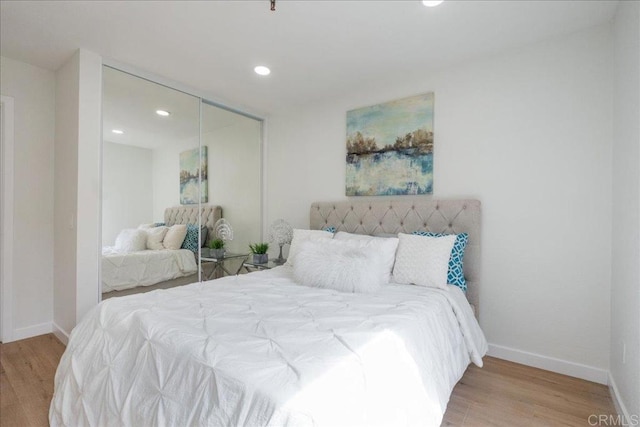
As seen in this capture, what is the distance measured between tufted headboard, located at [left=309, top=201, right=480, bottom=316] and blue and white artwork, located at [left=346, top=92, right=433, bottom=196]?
151 millimetres

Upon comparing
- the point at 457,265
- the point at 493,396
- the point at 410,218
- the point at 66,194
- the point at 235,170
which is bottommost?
the point at 493,396

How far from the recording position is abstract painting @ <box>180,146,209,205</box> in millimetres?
3312

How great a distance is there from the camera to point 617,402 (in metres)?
1.84

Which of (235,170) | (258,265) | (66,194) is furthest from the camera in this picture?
(235,170)

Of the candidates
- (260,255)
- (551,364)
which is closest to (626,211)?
(551,364)

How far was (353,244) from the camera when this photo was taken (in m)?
2.44

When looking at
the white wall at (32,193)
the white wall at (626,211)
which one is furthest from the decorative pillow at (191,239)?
the white wall at (626,211)

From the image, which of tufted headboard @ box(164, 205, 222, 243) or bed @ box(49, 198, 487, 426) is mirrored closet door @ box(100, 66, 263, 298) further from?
bed @ box(49, 198, 487, 426)

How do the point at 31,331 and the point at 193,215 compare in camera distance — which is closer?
the point at 31,331

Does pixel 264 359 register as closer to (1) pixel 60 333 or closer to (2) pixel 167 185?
(2) pixel 167 185

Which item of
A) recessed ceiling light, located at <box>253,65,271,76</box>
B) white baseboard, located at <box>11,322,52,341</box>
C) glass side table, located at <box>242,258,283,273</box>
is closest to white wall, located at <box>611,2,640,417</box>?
recessed ceiling light, located at <box>253,65,271,76</box>

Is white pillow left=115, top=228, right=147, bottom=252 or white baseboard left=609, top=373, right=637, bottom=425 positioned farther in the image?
white pillow left=115, top=228, right=147, bottom=252

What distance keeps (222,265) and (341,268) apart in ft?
6.61

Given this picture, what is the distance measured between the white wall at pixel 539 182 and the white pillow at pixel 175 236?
2609mm
